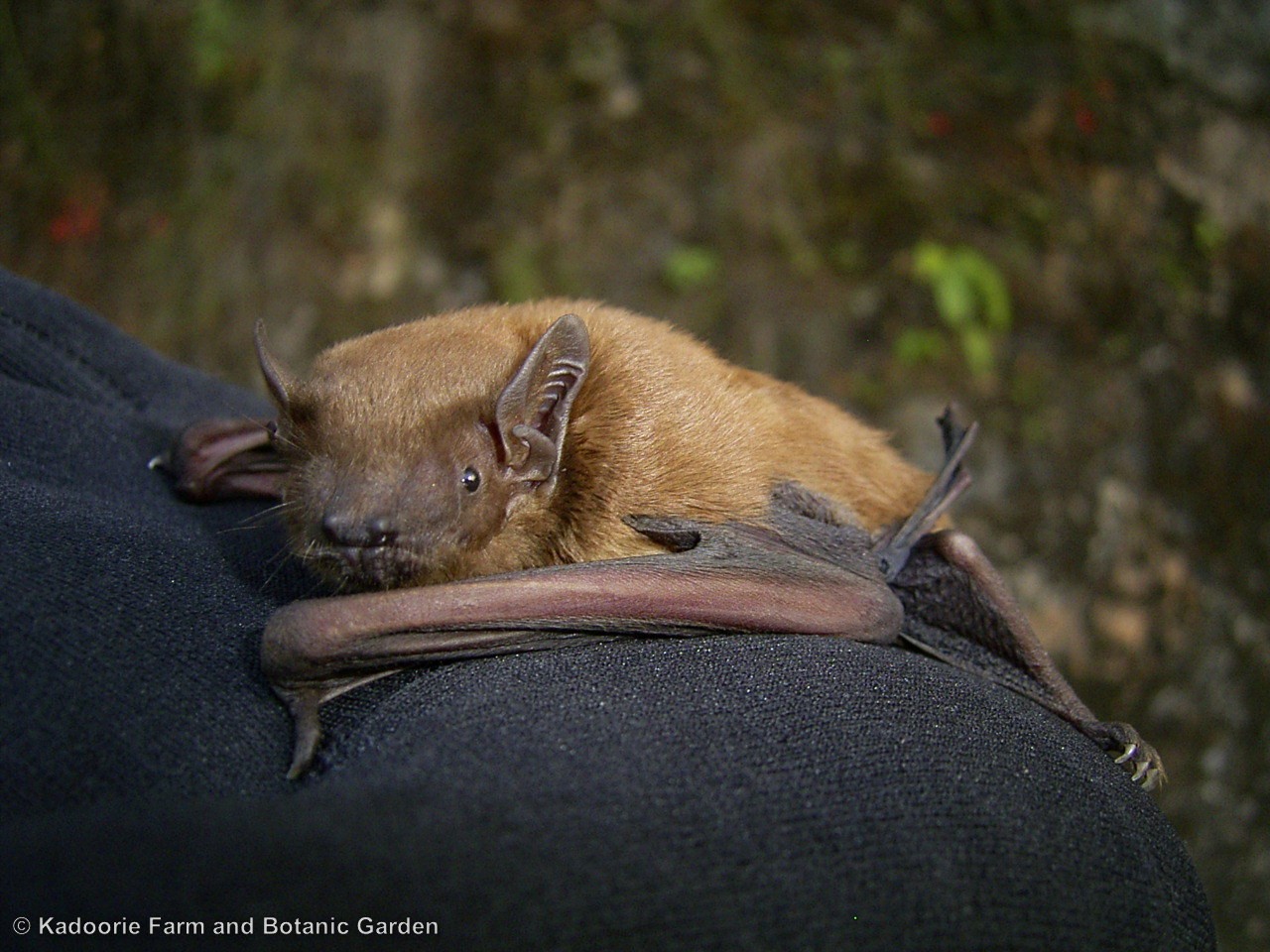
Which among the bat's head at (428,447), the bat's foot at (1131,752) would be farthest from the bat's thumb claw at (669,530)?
the bat's foot at (1131,752)

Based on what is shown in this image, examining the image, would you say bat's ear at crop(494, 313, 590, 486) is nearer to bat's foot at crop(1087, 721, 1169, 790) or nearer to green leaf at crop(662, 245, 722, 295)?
bat's foot at crop(1087, 721, 1169, 790)

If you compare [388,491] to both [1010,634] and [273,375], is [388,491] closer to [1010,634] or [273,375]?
[273,375]

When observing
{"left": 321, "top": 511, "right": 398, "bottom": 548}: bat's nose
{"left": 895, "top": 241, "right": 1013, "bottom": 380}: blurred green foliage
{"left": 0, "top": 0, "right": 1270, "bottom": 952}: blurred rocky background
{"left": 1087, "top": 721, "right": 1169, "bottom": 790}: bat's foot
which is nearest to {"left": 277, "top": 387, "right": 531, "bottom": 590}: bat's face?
{"left": 321, "top": 511, "right": 398, "bottom": 548}: bat's nose

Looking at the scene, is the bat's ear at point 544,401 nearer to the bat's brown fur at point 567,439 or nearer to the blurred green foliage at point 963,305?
the bat's brown fur at point 567,439

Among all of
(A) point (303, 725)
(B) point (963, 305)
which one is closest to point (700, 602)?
(A) point (303, 725)

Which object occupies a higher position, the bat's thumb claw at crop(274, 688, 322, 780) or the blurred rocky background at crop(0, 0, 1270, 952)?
the blurred rocky background at crop(0, 0, 1270, 952)

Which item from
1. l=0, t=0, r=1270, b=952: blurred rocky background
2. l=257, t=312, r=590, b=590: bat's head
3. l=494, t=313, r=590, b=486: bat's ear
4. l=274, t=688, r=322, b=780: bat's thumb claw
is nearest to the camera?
l=274, t=688, r=322, b=780: bat's thumb claw

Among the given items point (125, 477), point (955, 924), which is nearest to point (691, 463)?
point (955, 924)
